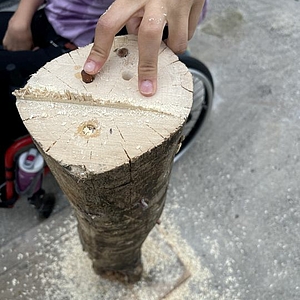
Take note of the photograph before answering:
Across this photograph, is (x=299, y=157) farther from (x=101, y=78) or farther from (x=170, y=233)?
(x=101, y=78)

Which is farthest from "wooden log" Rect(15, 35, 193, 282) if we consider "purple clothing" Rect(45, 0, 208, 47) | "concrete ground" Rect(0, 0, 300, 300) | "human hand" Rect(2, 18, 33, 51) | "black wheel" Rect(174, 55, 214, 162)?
"black wheel" Rect(174, 55, 214, 162)

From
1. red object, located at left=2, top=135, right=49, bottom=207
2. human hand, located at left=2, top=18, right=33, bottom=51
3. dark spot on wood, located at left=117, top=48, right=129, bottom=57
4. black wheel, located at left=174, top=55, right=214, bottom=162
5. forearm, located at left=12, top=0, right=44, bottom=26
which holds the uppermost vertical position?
dark spot on wood, located at left=117, top=48, right=129, bottom=57

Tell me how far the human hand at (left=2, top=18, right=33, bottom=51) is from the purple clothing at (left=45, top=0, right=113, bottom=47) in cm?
11

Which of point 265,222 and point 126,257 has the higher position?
point 126,257

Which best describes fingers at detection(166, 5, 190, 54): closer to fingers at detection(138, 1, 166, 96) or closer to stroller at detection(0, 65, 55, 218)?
fingers at detection(138, 1, 166, 96)

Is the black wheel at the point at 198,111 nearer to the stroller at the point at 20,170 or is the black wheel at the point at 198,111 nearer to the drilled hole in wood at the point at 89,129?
the stroller at the point at 20,170

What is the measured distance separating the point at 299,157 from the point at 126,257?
106 centimetres

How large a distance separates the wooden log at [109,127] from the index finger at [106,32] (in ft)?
0.13

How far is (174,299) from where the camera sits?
1.62 m

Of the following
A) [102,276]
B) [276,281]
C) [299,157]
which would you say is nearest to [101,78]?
[102,276]

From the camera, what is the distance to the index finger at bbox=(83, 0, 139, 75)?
3.16ft

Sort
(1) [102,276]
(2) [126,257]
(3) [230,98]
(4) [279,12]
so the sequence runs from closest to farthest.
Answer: (2) [126,257], (1) [102,276], (3) [230,98], (4) [279,12]

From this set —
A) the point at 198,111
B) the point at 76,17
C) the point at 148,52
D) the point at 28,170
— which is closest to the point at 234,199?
the point at 198,111

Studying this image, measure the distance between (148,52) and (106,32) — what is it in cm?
10
